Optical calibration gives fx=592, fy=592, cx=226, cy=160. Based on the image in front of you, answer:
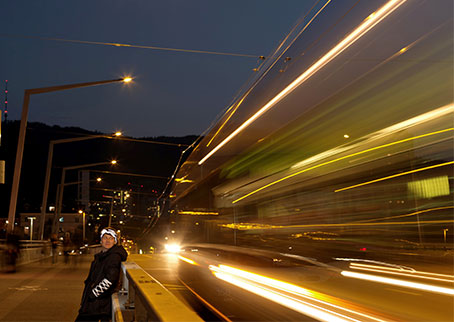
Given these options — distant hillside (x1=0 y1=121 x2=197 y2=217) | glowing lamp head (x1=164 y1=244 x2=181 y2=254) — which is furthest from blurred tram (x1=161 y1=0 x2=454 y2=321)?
distant hillside (x1=0 y1=121 x2=197 y2=217)

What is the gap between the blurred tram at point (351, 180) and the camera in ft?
19.8

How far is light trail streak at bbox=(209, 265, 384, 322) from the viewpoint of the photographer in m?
6.97

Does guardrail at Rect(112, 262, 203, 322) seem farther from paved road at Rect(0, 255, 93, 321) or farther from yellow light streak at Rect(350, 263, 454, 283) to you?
paved road at Rect(0, 255, 93, 321)

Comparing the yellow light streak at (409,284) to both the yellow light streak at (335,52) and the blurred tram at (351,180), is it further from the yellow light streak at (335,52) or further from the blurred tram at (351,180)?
the yellow light streak at (335,52)

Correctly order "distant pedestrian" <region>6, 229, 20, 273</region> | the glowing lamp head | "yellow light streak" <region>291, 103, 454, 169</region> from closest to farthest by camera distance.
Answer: "yellow light streak" <region>291, 103, 454, 169</region> → the glowing lamp head → "distant pedestrian" <region>6, 229, 20, 273</region>

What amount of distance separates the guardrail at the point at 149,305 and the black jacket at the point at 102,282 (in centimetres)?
26

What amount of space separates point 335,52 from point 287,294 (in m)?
3.64

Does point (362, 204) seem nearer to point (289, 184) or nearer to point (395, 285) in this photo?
A: point (395, 285)

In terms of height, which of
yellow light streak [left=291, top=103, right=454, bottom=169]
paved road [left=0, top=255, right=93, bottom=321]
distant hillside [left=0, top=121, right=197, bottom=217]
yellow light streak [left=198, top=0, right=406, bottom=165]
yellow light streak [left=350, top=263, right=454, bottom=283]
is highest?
distant hillside [left=0, top=121, right=197, bottom=217]

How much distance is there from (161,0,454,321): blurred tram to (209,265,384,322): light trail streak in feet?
0.10

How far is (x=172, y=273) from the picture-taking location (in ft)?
51.6

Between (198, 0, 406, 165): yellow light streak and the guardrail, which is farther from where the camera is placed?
(198, 0, 406, 165): yellow light streak

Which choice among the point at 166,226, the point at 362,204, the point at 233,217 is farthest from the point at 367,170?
the point at 166,226

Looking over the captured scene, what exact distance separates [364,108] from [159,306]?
392 centimetres
